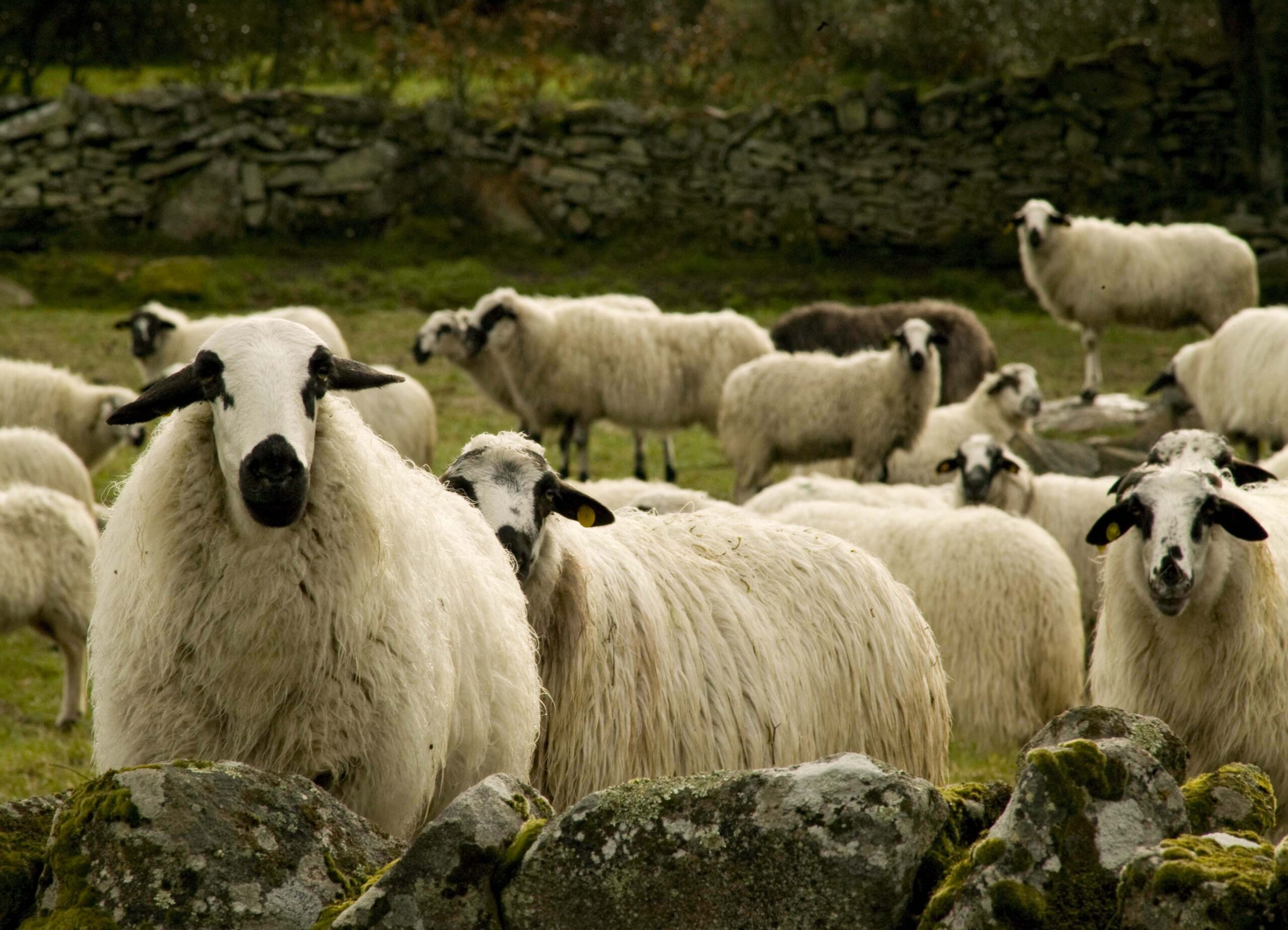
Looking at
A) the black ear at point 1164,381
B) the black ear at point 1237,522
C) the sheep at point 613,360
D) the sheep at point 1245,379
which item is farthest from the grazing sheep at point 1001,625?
the sheep at point 613,360

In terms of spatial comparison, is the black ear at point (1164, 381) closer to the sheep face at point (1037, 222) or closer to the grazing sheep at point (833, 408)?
the grazing sheep at point (833, 408)

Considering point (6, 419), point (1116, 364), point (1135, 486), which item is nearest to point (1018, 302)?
point (1116, 364)

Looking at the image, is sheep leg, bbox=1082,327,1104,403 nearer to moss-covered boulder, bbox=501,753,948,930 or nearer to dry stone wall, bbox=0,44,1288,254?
dry stone wall, bbox=0,44,1288,254

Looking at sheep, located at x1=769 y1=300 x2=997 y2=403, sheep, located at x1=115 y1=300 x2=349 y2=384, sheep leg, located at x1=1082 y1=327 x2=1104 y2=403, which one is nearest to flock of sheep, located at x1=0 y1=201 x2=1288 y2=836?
sheep, located at x1=115 y1=300 x2=349 y2=384

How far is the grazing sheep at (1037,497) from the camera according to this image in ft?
29.0

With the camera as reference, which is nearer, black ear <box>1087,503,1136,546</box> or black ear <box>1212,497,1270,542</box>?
black ear <box>1212,497,1270,542</box>

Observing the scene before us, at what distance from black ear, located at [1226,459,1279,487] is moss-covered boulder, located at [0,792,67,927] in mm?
4612

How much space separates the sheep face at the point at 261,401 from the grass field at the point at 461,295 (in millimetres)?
8557

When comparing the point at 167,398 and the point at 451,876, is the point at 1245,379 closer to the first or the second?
the point at 167,398

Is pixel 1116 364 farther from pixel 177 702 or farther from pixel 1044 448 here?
pixel 177 702

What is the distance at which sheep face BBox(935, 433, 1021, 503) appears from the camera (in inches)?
348

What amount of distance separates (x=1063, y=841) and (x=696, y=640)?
226cm

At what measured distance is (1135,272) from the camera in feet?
47.2

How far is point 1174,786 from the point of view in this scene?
7.61 ft
